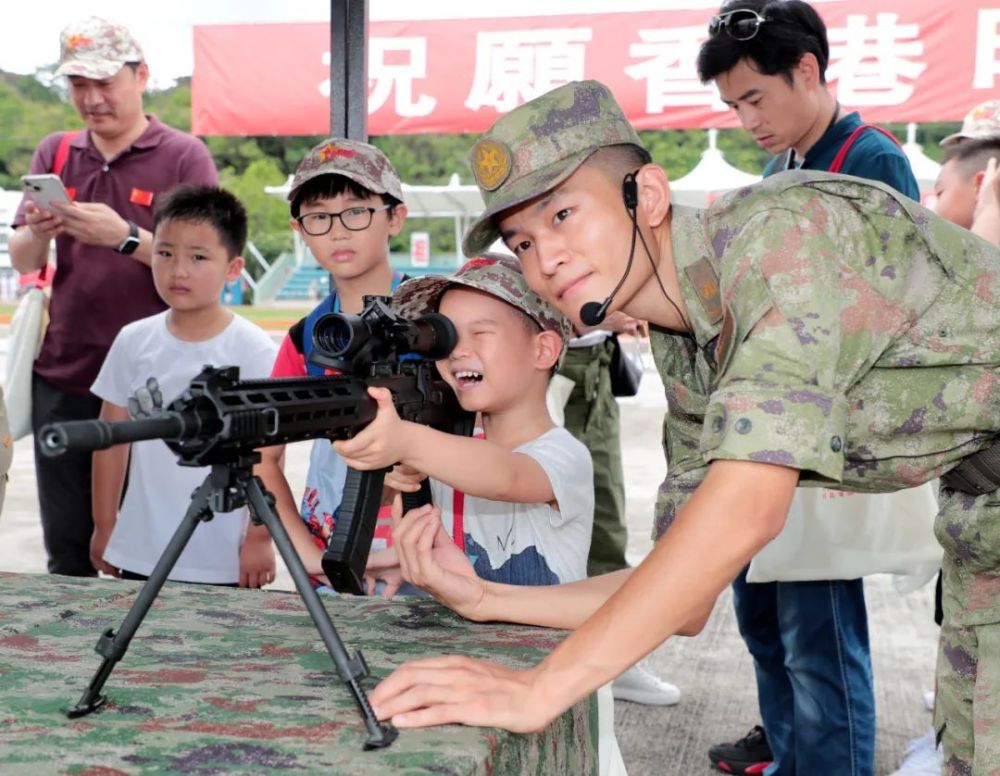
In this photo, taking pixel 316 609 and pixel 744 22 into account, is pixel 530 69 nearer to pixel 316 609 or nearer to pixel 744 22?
pixel 744 22

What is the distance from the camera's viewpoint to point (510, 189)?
1.32 metres

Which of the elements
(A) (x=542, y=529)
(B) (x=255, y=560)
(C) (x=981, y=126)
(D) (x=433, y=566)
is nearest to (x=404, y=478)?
(D) (x=433, y=566)

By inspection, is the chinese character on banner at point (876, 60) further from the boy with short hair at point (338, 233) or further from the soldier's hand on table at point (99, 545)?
the soldier's hand on table at point (99, 545)

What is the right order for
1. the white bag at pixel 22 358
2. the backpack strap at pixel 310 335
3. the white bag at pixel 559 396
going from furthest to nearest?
1. the white bag at pixel 22 358
2. the white bag at pixel 559 396
3. the backpack strap at pixel 310 335

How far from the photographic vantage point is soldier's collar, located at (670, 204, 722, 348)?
4.28ft

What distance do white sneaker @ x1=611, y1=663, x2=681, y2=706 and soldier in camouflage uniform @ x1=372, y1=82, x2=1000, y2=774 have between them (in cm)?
165

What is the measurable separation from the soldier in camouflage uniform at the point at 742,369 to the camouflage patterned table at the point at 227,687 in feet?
0.22

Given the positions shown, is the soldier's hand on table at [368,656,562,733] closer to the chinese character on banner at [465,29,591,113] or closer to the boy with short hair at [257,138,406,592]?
the boy with short hair at [257,138,406,592]

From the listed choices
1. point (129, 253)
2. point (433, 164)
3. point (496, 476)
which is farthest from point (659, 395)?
point (433, 164)

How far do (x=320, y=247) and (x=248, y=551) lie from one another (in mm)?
733

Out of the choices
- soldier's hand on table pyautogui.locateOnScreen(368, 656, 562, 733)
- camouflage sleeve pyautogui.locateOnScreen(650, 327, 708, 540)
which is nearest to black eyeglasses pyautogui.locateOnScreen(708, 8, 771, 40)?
camouflage sleeve pyautogui.locateOnScreen(650, 327, 708, 540)

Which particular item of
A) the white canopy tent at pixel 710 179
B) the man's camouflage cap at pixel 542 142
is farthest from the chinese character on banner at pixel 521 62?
the white canopy tent at pixel 710 179

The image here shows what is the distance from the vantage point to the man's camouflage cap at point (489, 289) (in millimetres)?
1871

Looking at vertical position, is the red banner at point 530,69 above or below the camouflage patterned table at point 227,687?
above
